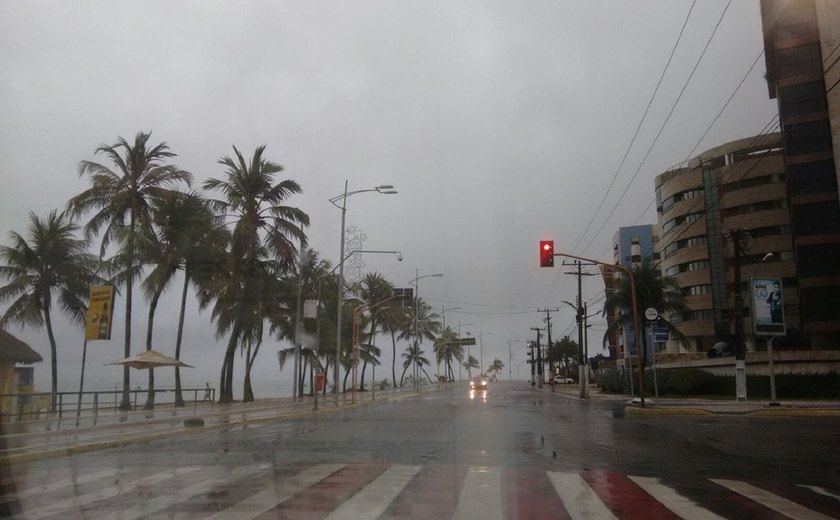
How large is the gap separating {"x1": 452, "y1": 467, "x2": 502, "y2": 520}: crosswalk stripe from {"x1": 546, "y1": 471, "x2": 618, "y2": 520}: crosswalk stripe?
0.83 meters

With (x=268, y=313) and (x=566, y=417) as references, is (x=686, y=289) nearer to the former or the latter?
(x=268, y=313)

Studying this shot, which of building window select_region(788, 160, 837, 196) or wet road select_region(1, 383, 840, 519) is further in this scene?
building window select_region(788, 160, 837, 196)

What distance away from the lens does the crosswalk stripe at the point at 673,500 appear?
775cm

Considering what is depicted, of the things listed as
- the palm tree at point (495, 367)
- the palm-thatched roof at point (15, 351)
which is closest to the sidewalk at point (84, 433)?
the palm-thatched roof at point (15, 351)

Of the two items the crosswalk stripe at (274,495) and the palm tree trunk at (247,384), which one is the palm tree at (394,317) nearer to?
the palm tree trunk at (247,384)

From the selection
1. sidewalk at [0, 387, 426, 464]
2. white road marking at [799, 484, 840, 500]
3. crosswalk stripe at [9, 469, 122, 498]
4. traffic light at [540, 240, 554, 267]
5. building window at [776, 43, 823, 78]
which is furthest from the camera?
building window at [776, 43, 823, 78]

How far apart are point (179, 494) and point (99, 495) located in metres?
1.10

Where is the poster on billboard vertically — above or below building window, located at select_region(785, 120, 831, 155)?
below

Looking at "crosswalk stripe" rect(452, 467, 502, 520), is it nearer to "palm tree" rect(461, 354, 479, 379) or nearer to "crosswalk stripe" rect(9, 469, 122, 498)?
"crosswalk stripe" rect(9, 469, 122, 498)

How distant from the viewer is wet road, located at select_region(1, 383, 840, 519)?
8.16 m

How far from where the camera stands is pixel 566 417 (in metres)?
25.0

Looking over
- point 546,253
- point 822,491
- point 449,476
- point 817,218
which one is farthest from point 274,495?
point 817,218

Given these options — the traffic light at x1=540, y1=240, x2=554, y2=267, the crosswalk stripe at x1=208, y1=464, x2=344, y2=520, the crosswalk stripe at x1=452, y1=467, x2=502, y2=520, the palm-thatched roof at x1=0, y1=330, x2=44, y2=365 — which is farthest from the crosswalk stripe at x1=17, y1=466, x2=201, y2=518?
the palm-thatched roof at x1=0, y1=330, x2=44, y2=365

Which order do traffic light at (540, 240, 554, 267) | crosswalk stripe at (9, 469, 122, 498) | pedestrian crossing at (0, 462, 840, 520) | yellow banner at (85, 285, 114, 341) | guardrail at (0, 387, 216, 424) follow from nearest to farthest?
1. pedestrian crossing at (0, 462, 840, 520)
2. crosswalk stripe at (9, 469, 122, 498)
3. traffic light at (540, 240, 554, 267)
4. guardrail at (0, 387, 216, 424)
5. yellow banner at (85, 285, 114, 341)
